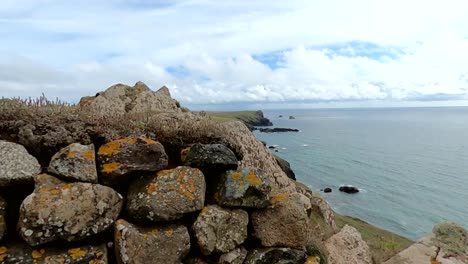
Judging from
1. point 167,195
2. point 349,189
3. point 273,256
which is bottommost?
point 349,189

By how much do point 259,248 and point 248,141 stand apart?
281 centimetres

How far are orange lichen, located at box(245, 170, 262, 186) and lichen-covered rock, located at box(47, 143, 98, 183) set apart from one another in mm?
2337

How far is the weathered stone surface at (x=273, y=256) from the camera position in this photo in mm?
5738

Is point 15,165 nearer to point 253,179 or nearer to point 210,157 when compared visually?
point 210,157

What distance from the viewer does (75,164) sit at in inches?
199

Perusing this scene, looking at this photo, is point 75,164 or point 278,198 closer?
point 75,164

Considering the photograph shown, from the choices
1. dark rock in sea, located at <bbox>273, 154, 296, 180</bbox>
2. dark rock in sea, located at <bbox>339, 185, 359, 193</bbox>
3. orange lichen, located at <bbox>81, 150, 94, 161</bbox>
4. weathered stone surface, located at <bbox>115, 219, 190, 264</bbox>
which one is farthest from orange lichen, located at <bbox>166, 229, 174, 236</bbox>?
dark rock in sea, located at <bbox>339, 185, 359, 193</bbox>

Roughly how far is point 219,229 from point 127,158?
1734 millimetres

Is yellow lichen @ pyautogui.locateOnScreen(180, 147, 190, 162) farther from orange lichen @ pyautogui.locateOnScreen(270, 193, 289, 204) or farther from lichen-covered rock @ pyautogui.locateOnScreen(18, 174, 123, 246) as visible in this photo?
orange lichen @ pyautogui.locateOnScreen(270, 193, 289, 204)

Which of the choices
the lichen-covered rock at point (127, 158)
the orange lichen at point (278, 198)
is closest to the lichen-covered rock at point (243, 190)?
the orange lichen at point (278, 198)

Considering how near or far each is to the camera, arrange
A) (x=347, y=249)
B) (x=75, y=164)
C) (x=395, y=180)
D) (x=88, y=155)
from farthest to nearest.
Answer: (x=395, y=180), (x=347, y=249), (x=88, y=155), (x=75, y=164)

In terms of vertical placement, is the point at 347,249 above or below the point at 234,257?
below

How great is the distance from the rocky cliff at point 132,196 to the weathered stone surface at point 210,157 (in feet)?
0.06

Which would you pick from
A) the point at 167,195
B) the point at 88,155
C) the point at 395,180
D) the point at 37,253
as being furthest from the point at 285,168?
the point at 395,180
